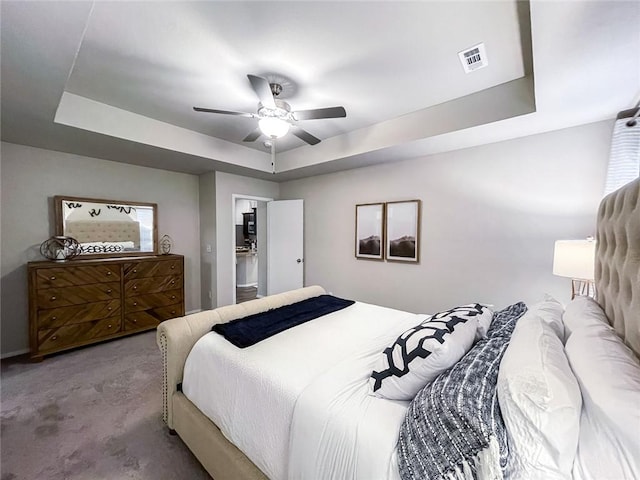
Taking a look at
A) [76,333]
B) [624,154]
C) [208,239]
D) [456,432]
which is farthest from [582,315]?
[76,333]

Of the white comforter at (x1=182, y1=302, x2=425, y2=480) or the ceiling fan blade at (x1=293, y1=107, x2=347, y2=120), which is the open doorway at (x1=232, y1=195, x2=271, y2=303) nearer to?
the ceiling fan blade at (x1=293, y1=107, x2=347, y2=120)

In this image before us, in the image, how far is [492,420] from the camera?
79 centimetres

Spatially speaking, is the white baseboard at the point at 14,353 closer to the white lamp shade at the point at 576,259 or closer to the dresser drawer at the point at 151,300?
the dresser drawer at the point at 151,300

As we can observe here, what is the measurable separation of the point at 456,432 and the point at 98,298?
3868mm

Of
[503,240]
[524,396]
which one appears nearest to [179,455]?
[524,396]

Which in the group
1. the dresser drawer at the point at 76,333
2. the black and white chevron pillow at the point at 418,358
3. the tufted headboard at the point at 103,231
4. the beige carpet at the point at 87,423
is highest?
the tufted headboard at the point at 103,231

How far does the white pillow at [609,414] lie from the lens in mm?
615

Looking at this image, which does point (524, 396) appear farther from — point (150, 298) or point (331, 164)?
point (150, 298)

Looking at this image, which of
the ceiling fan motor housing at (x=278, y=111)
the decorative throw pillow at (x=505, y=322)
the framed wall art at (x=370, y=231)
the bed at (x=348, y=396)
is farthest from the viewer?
the framed wall art at (x=370, y=231)

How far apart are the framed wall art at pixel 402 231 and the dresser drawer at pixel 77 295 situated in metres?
3.57

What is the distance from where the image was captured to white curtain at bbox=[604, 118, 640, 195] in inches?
77.9

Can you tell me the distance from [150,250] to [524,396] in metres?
4.44

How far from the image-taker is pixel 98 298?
3105 millimetres

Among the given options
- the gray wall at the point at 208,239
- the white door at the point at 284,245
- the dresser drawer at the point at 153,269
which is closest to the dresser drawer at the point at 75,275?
the dresser drawer at the point at 153,269
